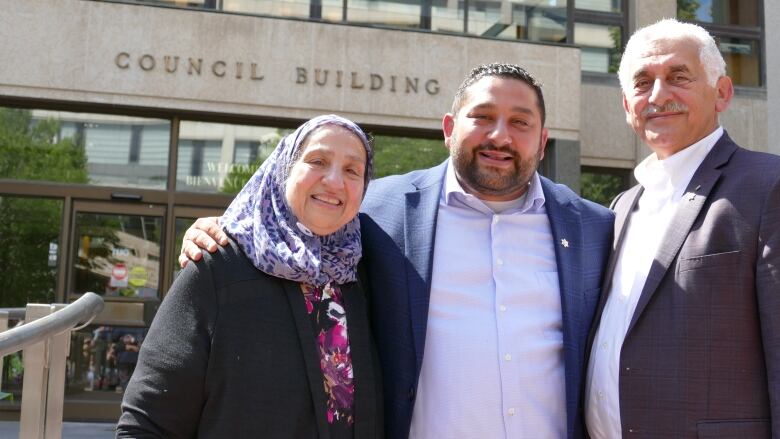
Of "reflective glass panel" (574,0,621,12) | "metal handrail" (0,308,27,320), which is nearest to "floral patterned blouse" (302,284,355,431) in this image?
"metal handrail" (0,308,27,320)

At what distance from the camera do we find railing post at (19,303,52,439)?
3.37 m

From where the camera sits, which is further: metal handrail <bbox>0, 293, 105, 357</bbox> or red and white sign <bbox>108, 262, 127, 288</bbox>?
red and white sign <bbox>108, 262, 127, 288</bbox>

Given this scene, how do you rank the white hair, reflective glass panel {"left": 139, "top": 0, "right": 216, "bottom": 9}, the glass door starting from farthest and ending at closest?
reflective glass panel {"left": 139, "top": 0, "right": 216, "bottom": 9} < the glass door < the white hair

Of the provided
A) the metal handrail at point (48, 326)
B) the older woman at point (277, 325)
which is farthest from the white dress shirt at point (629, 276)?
the metal handrail at point (48, 326)

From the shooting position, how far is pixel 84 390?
875 cm

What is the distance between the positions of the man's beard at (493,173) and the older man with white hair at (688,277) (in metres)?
0.43

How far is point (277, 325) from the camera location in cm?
231

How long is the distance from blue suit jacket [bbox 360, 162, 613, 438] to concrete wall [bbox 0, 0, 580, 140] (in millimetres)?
6325

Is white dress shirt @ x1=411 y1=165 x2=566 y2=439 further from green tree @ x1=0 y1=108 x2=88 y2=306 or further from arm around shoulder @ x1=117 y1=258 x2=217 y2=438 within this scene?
green tree @ x1=0 y1=108 x2=88 y2=306

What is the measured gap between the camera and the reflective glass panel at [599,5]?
1160 centimetres

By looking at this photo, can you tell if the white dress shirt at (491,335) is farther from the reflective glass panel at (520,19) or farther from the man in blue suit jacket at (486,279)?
the reflective glass panel at (520,19)

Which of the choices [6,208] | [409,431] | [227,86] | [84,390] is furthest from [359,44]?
[409,431]

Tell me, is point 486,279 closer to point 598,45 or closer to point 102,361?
point 102,361

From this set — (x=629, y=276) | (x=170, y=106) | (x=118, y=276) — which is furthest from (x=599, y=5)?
(x=629, y=276)
